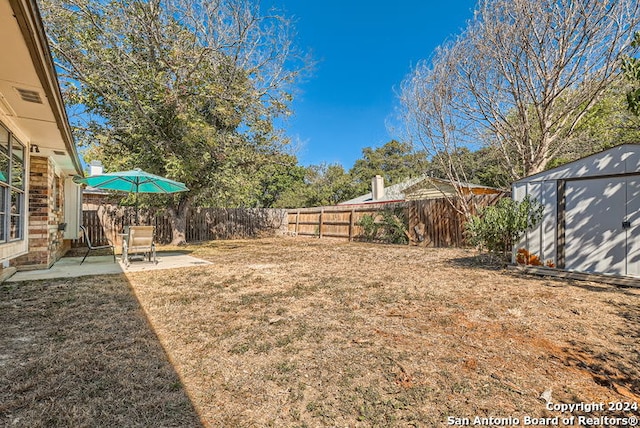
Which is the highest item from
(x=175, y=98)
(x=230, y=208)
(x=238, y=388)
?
(x=175, y=98)

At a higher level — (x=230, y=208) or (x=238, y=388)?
(x=230, y=208)

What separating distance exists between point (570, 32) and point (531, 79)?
3.62 feet

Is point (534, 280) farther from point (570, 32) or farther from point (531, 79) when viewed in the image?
point (570, 32)

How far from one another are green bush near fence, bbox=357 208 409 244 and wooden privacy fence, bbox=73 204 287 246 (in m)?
Answer: 6.41

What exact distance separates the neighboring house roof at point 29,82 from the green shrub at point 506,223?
6.91m

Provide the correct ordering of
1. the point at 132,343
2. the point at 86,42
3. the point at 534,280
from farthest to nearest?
1. the point at 86,42
2. the point at 534,280
3. the point at 132,343

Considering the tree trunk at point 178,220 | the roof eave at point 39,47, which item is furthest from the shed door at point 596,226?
the tree trunk at point 178,220

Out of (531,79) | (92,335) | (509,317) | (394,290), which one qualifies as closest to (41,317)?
(92,335)

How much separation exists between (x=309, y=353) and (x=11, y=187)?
4865 mm

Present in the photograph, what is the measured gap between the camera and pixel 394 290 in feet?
14.8

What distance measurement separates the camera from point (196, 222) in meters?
14.1

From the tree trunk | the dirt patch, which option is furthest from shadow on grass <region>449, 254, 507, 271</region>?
the tree trunk

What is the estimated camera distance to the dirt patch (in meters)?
1.82

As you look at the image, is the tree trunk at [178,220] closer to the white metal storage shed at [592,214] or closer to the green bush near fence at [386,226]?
the green bush near fence at [386,226]
